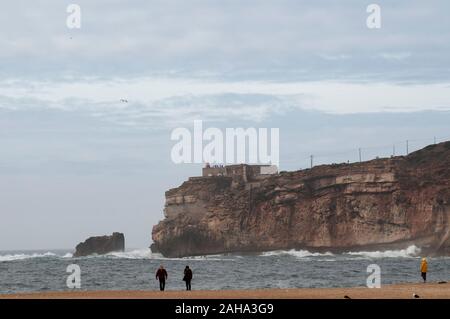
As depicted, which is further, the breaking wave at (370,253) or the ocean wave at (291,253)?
the ocean wave at (291,253)

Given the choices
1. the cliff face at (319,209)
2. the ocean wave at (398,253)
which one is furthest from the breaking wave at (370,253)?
the cliff face at (319,209)

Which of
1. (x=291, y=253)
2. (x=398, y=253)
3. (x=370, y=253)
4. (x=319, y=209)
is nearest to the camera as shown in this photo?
(x=398, y=253)

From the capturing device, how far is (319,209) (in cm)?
18212

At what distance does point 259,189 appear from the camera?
187m

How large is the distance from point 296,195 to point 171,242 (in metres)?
27.4

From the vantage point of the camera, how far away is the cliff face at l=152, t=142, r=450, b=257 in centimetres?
17850

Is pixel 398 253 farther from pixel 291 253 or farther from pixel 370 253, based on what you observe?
pixel 291 253

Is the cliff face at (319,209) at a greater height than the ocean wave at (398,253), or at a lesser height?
greater

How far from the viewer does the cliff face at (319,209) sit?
178500 millimetres

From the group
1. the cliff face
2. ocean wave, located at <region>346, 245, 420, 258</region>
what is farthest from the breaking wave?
the cliff face

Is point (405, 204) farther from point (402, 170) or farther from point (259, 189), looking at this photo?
→ point (259, 189)

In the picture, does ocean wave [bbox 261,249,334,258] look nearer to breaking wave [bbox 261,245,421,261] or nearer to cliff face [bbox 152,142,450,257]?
breaking wave [bbox 261,245,421,261]

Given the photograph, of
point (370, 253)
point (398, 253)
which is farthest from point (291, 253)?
point (398, 253)

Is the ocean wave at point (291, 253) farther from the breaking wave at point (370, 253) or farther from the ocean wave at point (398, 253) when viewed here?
Result: the ocean wave at point (398, 253)
